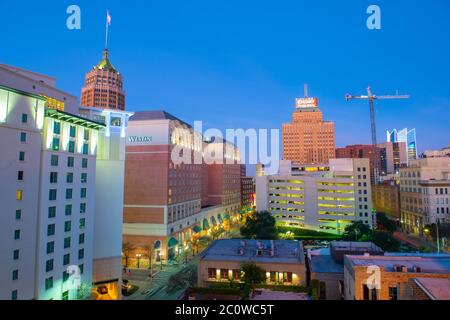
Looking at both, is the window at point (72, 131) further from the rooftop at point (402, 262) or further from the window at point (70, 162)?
the rooftop at point (402, 262)

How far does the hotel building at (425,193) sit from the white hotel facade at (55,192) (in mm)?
59981

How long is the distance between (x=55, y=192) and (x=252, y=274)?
20.0 metres

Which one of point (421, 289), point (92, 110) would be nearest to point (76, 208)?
point (92, 110)

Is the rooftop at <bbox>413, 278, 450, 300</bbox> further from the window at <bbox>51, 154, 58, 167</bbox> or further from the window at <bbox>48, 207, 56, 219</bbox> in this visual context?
the window at <bbox>51, 154, 58, 167</bbox>

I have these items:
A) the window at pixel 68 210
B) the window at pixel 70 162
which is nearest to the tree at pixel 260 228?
the window at pixel 68 210

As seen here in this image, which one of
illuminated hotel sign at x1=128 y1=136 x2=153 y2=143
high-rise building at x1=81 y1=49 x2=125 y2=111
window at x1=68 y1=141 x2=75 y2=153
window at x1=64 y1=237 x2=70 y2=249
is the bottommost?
window at x1=64 y1=237 x2=70 y2=249

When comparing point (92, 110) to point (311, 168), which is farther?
point (311, 168)

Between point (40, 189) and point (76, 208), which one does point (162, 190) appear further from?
point (40, 189)

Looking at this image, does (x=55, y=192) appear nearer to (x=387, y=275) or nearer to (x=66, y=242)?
(x=66, y=242)

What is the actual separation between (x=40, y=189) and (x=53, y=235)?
4.40 meters

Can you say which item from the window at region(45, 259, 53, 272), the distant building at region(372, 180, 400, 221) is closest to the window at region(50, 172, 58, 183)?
the window at region(45, 259, 53, 272)

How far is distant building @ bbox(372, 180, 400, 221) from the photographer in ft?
261

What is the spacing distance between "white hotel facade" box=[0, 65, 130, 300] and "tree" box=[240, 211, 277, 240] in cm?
2514

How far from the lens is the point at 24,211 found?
23.9m
